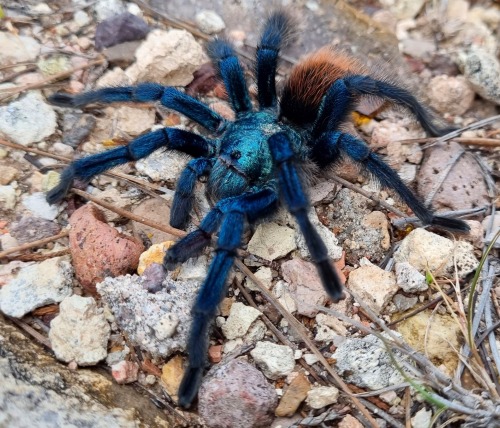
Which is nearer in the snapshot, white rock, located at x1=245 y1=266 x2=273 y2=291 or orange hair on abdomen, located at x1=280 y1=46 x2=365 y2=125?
white rock, located at x1=245 y1=266 x2=273 y2=291

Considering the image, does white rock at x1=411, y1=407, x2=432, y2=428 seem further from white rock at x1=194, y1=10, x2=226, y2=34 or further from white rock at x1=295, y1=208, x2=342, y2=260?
white rock at x1=194, y1=10, x2=226, y2=34

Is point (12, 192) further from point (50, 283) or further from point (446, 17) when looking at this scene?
point (446, 17)

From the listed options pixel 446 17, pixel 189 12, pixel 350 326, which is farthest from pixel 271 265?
pixel 446 17

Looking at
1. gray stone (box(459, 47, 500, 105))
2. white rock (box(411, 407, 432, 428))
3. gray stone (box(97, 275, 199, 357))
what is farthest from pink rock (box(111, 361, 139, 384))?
gray stone (box(459, 47, 500, 105))

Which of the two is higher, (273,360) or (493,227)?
(493,227)

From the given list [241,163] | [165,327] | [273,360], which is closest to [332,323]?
[273,360]

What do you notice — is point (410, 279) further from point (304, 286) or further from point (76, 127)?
point (76, 127)
